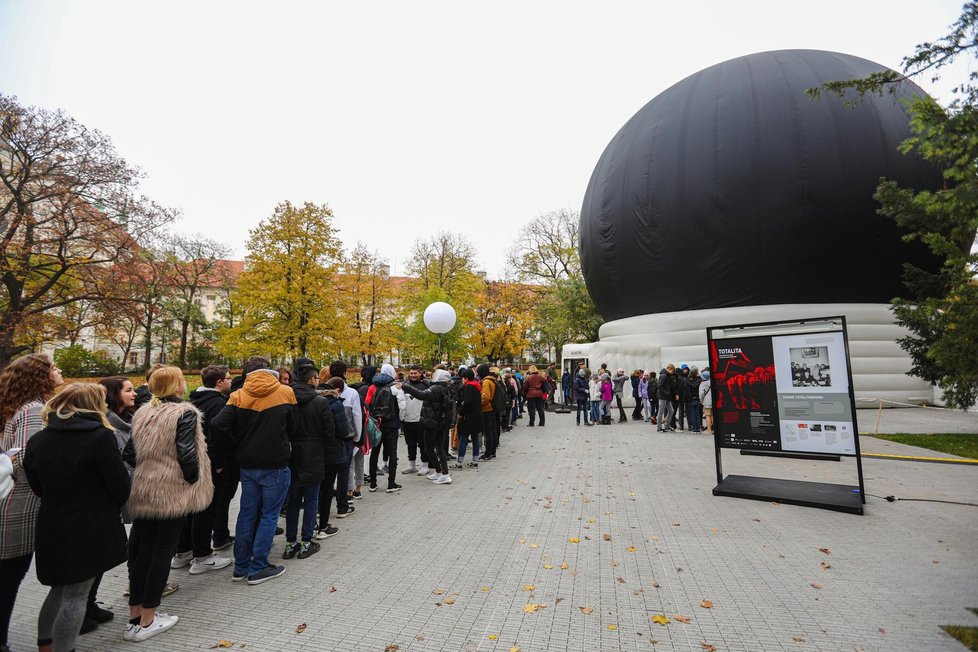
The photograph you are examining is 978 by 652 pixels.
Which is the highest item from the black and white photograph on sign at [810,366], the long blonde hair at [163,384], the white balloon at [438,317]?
the white balloon at [438,317]

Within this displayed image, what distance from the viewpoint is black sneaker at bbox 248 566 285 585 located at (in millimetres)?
4152

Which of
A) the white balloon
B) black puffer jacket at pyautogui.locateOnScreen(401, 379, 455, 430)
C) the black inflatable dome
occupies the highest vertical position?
the black inflatable dome

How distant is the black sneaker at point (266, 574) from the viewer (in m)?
4.15

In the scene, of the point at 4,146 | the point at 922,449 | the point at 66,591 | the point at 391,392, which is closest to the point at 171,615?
the point at 66,591

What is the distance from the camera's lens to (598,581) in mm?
4105

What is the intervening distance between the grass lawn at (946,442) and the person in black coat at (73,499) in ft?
43.3

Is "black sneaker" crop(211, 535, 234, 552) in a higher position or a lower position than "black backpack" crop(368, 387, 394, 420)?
lower

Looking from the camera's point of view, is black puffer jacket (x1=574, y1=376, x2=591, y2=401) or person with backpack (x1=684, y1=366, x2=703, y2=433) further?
black puffer jacket (x1=574, y1=376, x2=591, y2=401)

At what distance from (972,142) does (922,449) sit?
9.02 m

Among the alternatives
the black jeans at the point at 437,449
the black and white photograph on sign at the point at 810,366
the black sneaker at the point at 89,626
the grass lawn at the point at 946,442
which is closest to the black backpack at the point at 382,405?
the black jeans at the point at 437,449

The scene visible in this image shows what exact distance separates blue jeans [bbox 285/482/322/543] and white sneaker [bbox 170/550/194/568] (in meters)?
0.94

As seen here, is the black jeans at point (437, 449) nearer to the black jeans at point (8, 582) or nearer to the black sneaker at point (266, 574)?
the black sneaker at point (266, 574)

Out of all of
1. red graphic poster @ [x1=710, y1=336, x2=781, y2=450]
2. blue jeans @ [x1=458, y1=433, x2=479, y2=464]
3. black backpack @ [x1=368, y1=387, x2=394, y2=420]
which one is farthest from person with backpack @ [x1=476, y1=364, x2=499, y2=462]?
red graphic poster @ [x1=710, y1=336, x2=781, y2=450]

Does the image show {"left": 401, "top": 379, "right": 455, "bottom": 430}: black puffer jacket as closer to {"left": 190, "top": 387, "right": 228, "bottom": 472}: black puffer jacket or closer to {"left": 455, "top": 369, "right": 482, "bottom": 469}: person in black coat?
{"left": 455, "top": 369, "right": 482, "bottom": 469}: person in black coat
